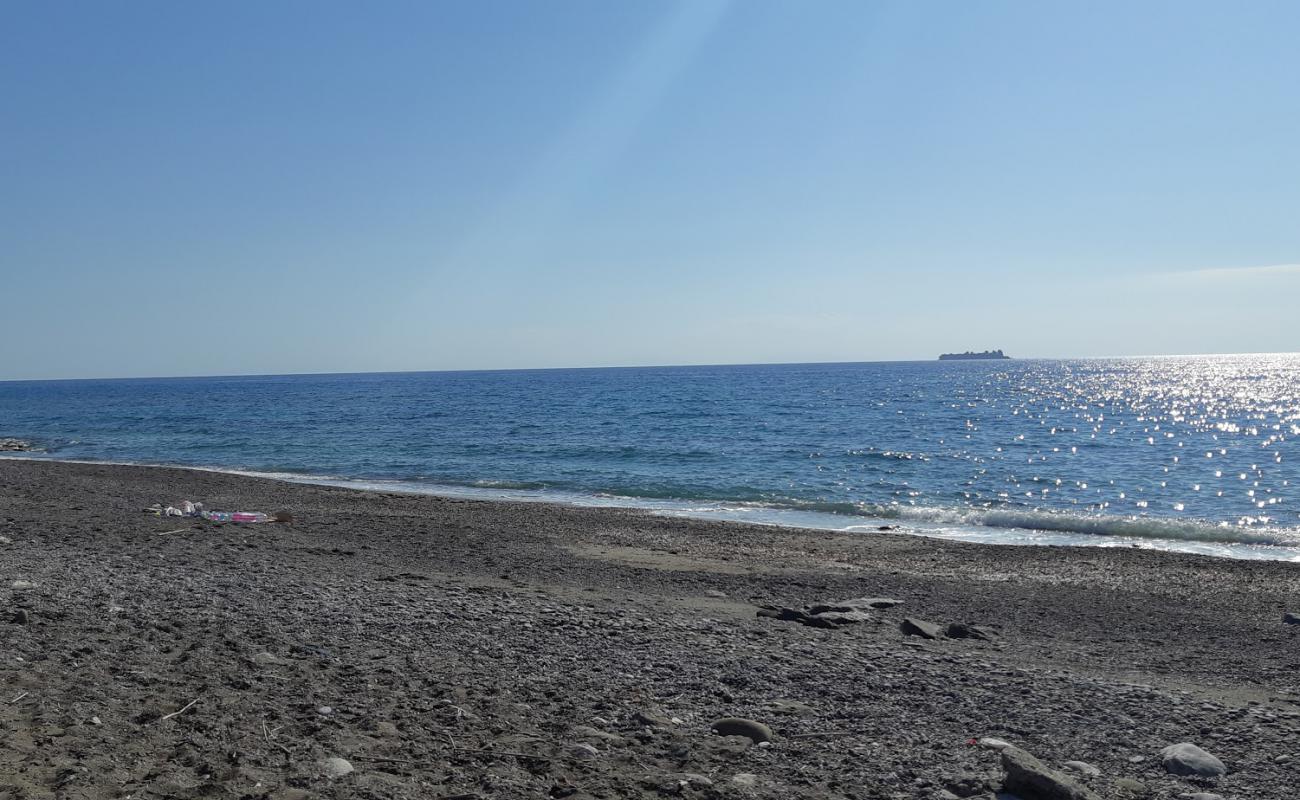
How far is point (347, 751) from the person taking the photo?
5617mm

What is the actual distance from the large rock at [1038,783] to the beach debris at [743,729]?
157 cm

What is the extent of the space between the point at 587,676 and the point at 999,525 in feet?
54.2

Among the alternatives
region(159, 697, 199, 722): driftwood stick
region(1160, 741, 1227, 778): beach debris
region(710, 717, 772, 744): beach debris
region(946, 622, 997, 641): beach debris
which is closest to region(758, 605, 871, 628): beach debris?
region(946, 622, 997, 641): beach debris

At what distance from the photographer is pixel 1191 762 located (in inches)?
232

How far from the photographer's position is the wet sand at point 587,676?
547 centimetres

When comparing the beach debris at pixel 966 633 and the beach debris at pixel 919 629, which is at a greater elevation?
the beach debris at pixel 919 629

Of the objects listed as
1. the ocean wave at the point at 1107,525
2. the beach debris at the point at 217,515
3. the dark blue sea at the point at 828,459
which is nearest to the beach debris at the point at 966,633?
the dark blue sea at the point at 828,459

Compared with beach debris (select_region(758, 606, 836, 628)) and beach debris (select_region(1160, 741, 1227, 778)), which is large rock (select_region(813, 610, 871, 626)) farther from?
beach debris (select_region(1160, 741, 1227, 778))

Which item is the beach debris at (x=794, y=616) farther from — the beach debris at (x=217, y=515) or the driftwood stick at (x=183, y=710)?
the beach debris at (x=217, y=515)

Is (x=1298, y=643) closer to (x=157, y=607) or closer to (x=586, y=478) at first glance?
(x=157, y=607)

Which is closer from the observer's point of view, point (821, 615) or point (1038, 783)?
point (1038, 783)

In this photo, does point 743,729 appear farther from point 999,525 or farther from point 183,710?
point 999,525

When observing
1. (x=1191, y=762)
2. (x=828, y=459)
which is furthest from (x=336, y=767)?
(x=828, y=459)

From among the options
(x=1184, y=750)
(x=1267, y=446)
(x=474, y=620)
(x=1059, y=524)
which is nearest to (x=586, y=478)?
(x=1059, y=524)
